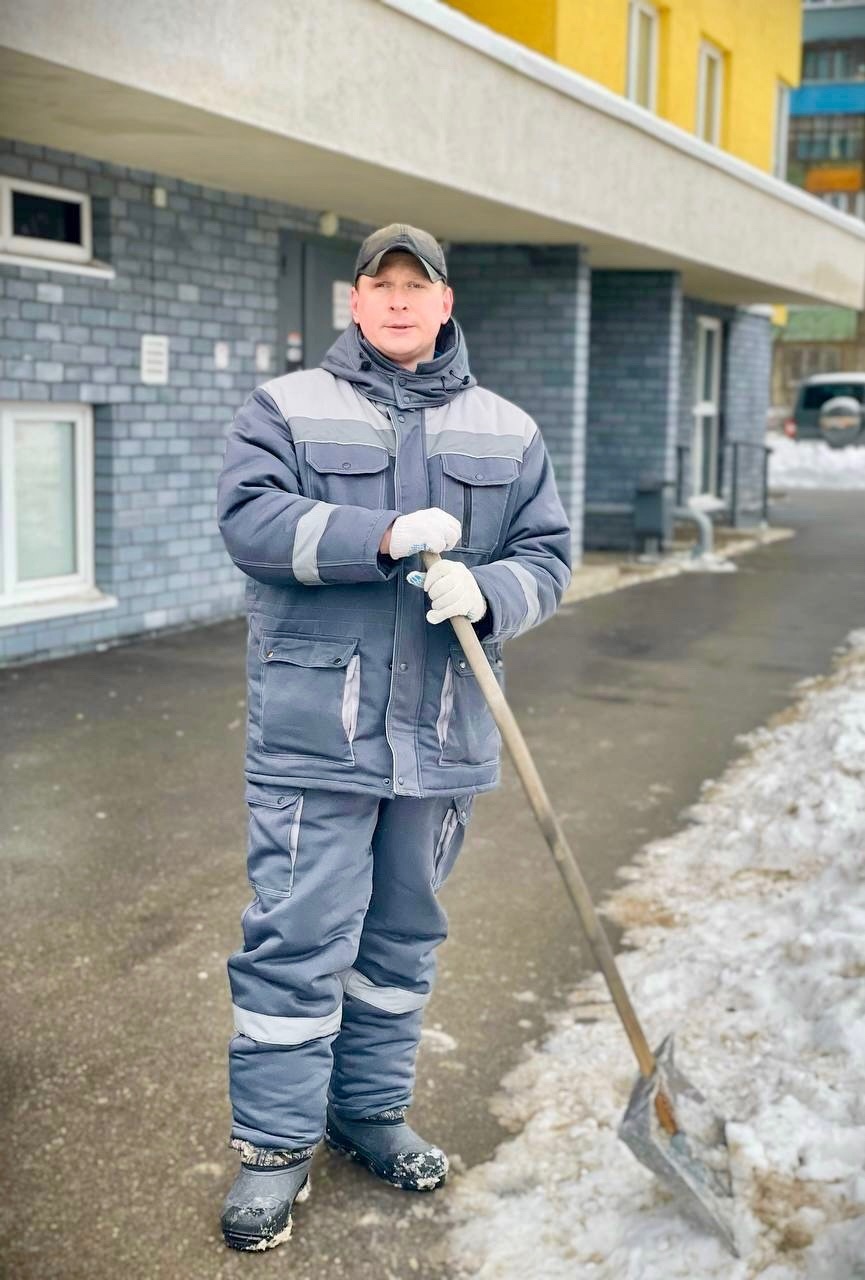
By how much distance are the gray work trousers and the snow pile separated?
25.6 m

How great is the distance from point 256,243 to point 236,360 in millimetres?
856

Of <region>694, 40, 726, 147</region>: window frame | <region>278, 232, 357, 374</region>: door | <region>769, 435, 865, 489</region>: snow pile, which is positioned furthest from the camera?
<region>769, 435, 865, 489</region>: snow pile

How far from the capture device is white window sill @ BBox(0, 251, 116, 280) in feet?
26.1

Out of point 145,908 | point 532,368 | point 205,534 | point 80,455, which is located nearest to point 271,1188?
point 145,908

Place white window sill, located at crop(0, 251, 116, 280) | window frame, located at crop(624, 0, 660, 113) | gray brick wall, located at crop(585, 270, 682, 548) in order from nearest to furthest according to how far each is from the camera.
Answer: white window sill, located at crop(0, 251, 116, 280) < window frame, located at crop(624, 0, 660, 113) < gray brick wall, located at crop(585, 270, 682, 548)

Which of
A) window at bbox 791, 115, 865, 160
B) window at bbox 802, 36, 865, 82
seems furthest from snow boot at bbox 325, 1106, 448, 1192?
window at bbox 802, 36, 865, 82

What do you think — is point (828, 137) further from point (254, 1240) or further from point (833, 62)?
point (254, 1240)

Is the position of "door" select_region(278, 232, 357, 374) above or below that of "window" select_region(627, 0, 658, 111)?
below

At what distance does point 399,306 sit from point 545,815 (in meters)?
1.03

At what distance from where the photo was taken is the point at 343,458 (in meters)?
2.75

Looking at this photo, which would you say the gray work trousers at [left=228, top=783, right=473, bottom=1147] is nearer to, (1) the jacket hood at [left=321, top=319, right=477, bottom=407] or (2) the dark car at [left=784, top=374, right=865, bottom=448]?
(1) the jacket hood at [left=321, top=319, right=477, bottom=407]

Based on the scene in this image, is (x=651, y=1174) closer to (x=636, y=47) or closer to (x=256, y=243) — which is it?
(x=256, y=243)

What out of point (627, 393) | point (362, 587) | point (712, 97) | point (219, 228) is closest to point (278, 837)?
point (362, 587)

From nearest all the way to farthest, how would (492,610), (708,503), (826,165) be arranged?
1. (492,610)
2. (708,503)
3. (826,165)
